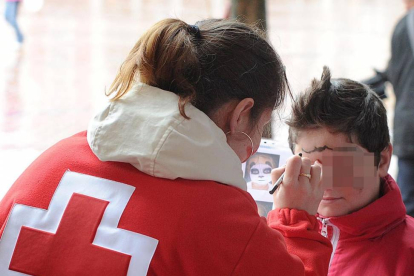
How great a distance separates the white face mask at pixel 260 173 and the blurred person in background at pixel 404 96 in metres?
0.99

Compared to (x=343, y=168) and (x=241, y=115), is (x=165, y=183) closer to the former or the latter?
(x=241, y=115)

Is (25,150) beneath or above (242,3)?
beneath

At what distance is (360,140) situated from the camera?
4.96 feet

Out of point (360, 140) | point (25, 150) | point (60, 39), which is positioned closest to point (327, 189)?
point (360, 140)

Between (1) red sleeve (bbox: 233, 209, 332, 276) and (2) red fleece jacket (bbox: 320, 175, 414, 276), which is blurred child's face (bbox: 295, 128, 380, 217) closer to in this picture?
(2) red fleece jacket (bbox: 320, 175, 414, 276)

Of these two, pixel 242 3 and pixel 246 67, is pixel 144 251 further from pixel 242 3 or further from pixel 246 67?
pixel 242 3

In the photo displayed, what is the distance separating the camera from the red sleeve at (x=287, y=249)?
101 cm

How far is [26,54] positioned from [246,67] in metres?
5.97

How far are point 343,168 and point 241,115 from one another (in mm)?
418

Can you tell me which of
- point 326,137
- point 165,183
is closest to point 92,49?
point 326,137

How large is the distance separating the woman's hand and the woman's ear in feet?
0.49

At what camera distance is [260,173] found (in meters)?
1.58

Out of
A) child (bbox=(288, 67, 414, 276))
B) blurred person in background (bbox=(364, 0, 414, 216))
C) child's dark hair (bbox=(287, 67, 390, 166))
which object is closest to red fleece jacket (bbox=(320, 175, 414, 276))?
child (bbox=(288, 67, 414, 276))

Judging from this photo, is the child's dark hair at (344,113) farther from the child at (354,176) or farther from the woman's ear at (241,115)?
the woman's ear at (241,115)
